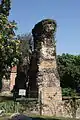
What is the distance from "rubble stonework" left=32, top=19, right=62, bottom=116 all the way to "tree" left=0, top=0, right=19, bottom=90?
248cm

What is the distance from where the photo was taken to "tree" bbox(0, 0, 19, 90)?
21041mm

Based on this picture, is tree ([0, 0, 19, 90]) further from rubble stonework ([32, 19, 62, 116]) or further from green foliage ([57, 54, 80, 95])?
green foliage ([57, 54, 80, 95])

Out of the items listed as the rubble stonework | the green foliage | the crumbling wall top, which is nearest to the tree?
the rubble stonework

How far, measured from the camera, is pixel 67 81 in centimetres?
5753

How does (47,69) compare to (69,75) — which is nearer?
(47,69)

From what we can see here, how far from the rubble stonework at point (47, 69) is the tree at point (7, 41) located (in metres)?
2.48

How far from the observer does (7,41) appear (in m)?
21.6

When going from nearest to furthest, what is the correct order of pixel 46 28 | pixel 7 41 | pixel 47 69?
pixel 7 41, pixel 47 69, pixel 46 28

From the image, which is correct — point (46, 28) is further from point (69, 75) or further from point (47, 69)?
point (69, 75)

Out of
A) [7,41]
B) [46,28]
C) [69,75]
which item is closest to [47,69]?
[46,28]

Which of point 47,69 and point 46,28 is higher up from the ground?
point 46,28

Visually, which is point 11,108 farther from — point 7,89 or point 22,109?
point 7,89

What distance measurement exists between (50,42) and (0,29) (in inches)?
209

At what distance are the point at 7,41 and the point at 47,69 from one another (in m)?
4.15
